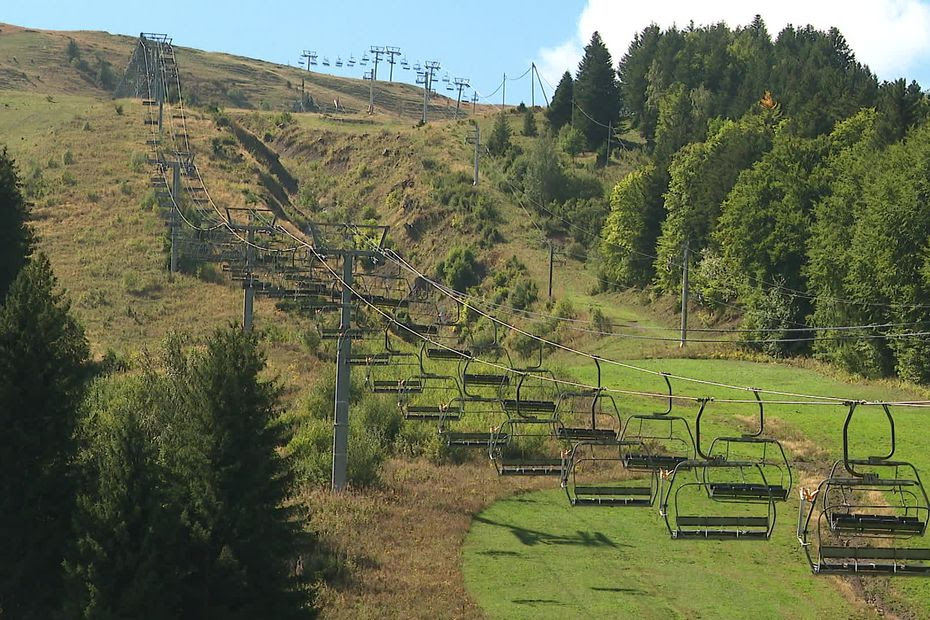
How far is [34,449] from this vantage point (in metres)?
25.8

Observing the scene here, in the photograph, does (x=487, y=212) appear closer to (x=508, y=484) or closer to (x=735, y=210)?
(x=735, y=210)

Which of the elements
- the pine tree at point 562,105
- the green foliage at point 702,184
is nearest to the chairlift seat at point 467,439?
the green foliage at point 702,184

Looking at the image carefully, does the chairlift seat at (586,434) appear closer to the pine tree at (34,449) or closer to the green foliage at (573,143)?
the pine tree at (34,449)

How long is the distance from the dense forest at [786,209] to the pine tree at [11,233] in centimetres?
3939

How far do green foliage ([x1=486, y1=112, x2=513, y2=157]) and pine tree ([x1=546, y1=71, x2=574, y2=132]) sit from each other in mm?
5678

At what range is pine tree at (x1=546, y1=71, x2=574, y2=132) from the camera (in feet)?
412

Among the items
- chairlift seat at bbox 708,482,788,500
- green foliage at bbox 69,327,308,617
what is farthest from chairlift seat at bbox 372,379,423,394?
chairlift seat at bbox 708,482,788,500

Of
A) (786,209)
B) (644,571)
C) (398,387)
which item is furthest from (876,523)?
(786,209)

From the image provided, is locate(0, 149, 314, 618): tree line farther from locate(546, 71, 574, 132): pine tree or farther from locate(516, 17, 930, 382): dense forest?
locate(546, 71, 574, 132): pine tree

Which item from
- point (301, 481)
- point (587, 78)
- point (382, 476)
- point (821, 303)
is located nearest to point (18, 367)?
point (301, 481)

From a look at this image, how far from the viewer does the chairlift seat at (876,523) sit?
61.1 feet

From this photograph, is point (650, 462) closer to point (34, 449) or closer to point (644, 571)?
point (644, 571)

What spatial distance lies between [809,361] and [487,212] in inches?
1692

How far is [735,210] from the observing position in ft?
250
